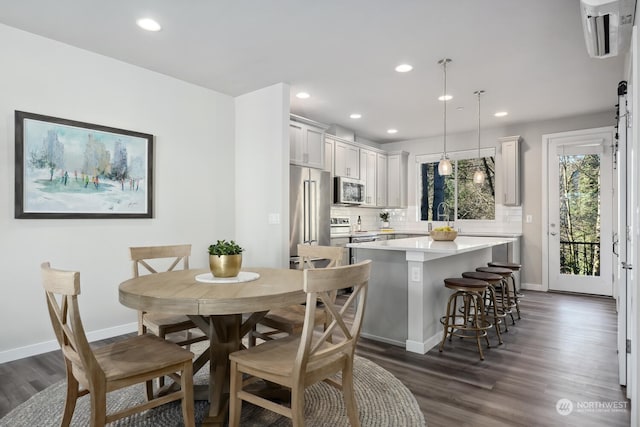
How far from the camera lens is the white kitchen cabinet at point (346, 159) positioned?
19.3 feet

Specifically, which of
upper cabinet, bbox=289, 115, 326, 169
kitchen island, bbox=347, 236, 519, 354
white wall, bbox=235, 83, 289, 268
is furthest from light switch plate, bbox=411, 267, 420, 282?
upper cabinet, bbox=289, 115, 326, 169

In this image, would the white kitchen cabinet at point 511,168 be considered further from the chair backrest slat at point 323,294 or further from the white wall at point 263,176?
the chair backrest slat at point 323,294

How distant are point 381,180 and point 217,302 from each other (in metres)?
5.70

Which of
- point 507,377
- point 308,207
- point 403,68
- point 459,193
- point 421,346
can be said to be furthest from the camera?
point 459,193

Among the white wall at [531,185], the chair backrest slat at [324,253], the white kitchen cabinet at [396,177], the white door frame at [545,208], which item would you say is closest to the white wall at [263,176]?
the chair backrest slat at [324,253]

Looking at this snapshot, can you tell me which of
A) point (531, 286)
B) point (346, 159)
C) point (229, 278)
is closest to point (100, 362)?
point (229, 278)

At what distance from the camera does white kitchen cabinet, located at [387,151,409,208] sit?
23.4ft

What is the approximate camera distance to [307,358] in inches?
64.4

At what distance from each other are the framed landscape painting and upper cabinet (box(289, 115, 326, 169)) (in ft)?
5.55

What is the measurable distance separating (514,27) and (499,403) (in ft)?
8.93

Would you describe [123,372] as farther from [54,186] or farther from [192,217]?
[192,217]

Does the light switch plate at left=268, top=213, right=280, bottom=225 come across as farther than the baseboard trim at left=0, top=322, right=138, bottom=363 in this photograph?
Yes

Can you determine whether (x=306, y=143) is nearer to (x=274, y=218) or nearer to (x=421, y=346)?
(x=274, y=218)

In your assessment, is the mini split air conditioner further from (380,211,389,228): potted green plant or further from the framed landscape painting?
(380,211,389,228): potted green plant
